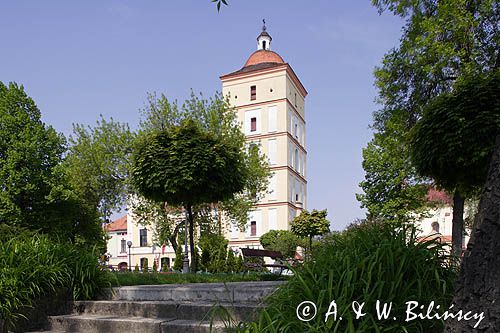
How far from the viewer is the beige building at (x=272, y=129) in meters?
48.2

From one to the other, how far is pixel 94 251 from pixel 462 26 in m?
13.1

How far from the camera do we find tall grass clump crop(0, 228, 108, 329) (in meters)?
4.73

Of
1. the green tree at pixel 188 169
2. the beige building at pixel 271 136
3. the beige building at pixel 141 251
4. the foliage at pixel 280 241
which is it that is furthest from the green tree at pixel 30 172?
the beige building at pixel 141 251

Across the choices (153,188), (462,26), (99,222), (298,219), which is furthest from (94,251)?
(298,219)

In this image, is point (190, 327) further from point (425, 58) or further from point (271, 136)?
point (271, 136)

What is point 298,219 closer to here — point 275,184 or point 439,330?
point 275,184

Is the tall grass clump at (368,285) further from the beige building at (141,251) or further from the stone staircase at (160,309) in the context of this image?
the beige building at (141,251)

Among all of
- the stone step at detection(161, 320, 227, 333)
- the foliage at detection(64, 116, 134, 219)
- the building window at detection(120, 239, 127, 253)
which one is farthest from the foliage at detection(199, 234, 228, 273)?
the building window at detection(120, 239, 127, 253)

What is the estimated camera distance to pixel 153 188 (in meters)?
12.0

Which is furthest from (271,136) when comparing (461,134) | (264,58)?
(461,134)

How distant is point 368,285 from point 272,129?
4697 centimetres

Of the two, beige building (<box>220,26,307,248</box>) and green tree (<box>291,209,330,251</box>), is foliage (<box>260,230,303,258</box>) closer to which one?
beige building (<box>220,26,307,248</box>)

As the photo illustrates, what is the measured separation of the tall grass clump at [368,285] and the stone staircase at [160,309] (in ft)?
2.46

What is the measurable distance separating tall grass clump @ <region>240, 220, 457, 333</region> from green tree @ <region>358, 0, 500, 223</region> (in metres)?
10.8
